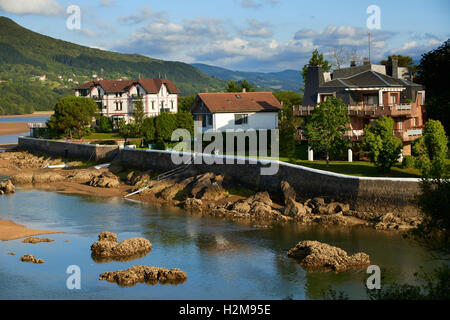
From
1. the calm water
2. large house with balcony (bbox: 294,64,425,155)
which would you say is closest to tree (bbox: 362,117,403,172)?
large house with balcony (bbox: 294,64,425,155)

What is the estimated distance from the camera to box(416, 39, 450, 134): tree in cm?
5872

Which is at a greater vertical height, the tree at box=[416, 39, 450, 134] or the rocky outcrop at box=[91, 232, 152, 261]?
the tree at box=[416, 39, 450, 134]

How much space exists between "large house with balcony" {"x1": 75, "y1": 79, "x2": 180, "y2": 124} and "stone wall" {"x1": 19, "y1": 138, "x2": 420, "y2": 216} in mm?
39702

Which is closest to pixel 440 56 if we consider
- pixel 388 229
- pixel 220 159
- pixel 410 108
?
pixel 410 108

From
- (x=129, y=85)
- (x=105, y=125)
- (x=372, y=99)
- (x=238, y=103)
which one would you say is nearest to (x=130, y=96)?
(x=129, y=85)

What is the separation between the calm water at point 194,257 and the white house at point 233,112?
2702cm

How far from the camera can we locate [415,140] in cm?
4738

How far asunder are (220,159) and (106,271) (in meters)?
23.4

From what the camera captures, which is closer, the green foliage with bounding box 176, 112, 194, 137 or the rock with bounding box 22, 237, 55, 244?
the rock with bounding box 22, 237, 55, 244

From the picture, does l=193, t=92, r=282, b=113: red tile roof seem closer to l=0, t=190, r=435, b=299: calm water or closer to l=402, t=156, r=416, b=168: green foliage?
l=0, t=190, r=435, b=299: calm water

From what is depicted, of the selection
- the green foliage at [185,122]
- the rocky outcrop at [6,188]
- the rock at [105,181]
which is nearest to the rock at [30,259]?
the rock at [105,181]

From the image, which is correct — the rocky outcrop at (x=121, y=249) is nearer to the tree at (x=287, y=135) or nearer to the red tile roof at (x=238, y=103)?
the tree at (x=287, y=135)

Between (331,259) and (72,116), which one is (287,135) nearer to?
(331,259)

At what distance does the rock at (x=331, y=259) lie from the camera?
2906 cm
